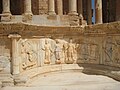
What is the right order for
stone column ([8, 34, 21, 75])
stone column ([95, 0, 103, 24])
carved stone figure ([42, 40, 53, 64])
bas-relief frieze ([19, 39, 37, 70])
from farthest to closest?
stone column ([95, 0, 103, 24]), carved stone figure ([42, 40, 53, 64]), bas-relief frieze ([19, 39, 37, 70]), stone column ([8, 34, 21, 75])

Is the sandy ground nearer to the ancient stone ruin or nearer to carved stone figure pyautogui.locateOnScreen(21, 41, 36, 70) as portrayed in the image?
the ancient stone ruin

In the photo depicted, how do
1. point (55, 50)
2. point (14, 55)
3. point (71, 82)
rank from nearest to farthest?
point (14, 55) → point (71, 82) → point (55, 50)

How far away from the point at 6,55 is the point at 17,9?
14.2 m

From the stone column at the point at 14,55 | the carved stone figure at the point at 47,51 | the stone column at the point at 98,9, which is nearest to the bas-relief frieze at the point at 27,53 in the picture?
the stone column at the point at 14,55

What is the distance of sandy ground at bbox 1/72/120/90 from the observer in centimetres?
843

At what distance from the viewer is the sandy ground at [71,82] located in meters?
8.43

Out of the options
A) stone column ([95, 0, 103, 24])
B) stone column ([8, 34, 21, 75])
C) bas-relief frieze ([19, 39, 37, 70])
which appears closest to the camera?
stone column ([8, 34, 21, 75])

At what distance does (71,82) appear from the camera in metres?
9.58

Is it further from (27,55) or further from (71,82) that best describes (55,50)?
(71,82)

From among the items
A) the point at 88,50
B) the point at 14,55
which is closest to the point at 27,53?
the point at 14,55

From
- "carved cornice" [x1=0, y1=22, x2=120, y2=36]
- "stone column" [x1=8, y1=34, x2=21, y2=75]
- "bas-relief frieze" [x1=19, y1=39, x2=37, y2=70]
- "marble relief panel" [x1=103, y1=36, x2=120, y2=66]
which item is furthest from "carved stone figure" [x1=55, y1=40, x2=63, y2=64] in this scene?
"stone column" [x1=8, y1=34, x2=21, y2=75]

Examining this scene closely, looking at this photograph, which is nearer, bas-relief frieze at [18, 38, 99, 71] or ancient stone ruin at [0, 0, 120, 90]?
ancient stone ruin at [0, 0, 120, 90]

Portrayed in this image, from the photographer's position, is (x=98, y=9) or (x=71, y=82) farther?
(x=98, y=9)

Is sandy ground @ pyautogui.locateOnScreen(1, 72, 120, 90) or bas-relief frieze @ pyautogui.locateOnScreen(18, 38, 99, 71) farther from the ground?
bas-relief frieze @ pyautogui.locateOnScreen(18, 38, 99, 71)
